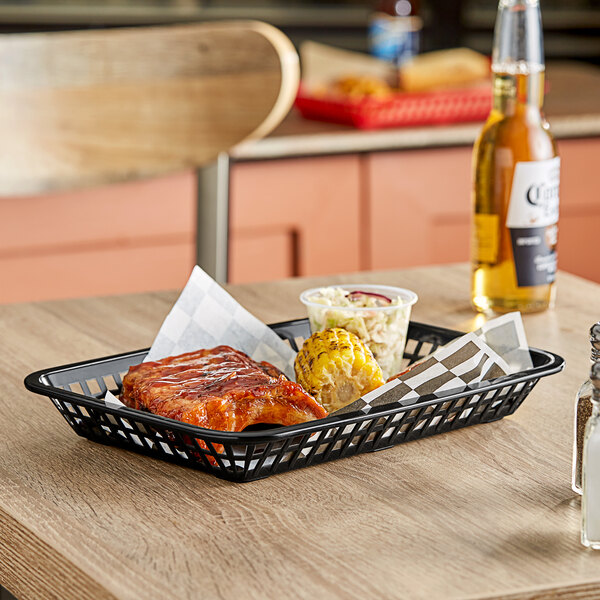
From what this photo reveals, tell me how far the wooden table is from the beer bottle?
288mm

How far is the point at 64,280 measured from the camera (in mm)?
2281

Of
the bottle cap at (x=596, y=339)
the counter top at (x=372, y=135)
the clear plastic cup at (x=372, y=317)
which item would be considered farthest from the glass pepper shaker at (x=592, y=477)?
the counter top at (x=372, y=135)

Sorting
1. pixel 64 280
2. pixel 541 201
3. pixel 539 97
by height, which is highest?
pixel 539 97

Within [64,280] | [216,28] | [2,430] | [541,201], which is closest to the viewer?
[2,430]

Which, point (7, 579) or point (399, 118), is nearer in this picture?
point (7, 579)

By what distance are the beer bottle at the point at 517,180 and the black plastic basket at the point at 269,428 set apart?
0.33 meters

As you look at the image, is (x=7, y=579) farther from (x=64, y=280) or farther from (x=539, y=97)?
(x=64, y=280)

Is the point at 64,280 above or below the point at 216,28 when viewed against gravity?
below

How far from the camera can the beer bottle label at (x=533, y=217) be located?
1.18 m

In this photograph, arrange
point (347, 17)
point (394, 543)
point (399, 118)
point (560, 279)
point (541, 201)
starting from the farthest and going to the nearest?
point (347, 17) → point (399, 118) → point (560, 279) → point (541, 201) → point (394, 543)

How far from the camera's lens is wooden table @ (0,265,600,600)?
2.00 ft

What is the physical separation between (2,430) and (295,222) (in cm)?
162

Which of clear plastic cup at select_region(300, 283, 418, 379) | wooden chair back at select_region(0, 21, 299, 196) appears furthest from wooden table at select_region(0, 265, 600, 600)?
wooden chair back at select_region(0, 21, 299, 196)

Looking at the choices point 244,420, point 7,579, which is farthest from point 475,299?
point 7,579
